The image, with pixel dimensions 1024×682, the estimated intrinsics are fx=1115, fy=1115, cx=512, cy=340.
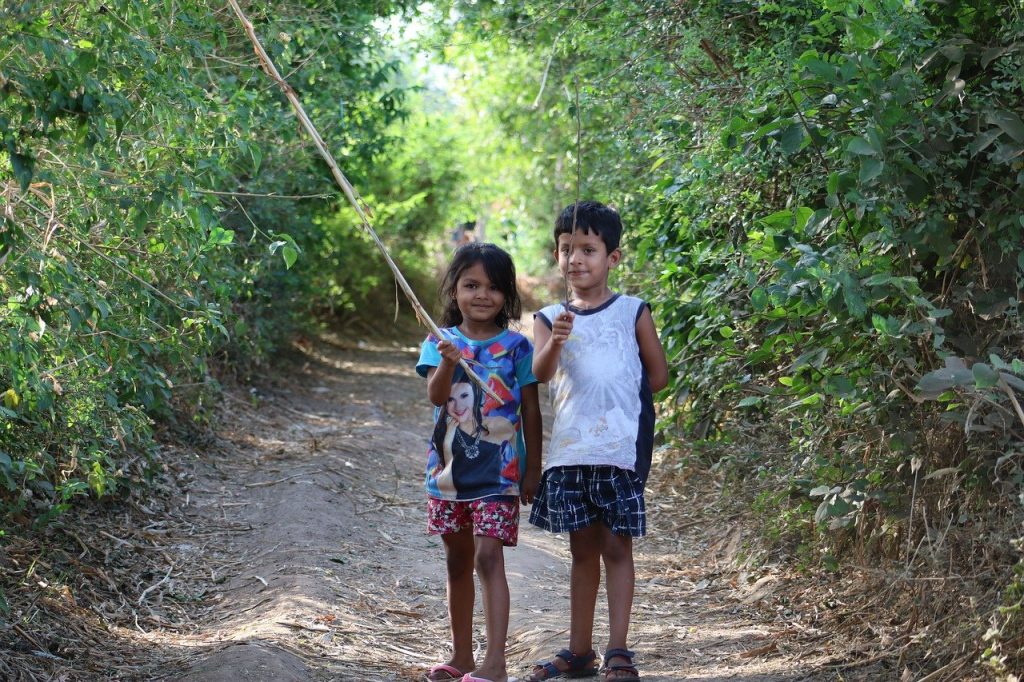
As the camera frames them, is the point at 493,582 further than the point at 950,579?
Yes

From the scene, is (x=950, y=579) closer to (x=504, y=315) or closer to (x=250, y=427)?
(x=504, y=315)

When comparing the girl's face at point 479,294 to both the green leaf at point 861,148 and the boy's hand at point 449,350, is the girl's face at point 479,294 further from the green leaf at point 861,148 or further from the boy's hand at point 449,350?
the green leaf at point 861,148

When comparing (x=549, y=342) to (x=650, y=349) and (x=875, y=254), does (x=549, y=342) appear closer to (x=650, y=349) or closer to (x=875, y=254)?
(x=650, y=349)

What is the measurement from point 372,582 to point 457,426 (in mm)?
2088

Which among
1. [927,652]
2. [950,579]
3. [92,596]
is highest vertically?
[950,579]

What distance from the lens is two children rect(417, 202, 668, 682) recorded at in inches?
157

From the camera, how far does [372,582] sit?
5.82 metres

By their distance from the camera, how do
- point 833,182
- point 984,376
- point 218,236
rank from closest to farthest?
point 984,376 → point 833,182 → point 218,236

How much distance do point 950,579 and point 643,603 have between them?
228 centimetres

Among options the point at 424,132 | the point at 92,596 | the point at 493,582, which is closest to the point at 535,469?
the point at 493,582

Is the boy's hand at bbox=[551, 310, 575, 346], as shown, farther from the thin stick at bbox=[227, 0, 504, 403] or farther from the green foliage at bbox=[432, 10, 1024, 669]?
the green foliage at bbox=[432, 10, 1024, 669]

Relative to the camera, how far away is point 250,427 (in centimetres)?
938

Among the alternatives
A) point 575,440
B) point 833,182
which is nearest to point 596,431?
point 575,440

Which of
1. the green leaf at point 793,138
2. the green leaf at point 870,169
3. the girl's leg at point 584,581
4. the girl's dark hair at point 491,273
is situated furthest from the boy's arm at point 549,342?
the green leaf at point 870,169
